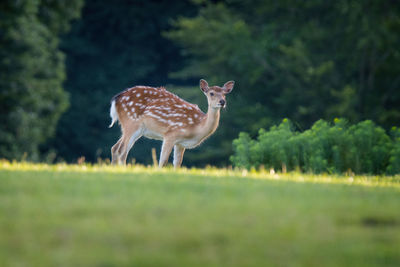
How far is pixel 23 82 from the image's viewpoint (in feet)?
73.0

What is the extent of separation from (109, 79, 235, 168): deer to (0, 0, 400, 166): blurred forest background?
1003 cm

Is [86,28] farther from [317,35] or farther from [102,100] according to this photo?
[317,35]

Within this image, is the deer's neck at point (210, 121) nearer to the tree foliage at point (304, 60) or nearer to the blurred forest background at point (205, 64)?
the blurred forest background at point (205, 64)

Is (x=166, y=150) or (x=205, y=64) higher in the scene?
(x=205, y=64)

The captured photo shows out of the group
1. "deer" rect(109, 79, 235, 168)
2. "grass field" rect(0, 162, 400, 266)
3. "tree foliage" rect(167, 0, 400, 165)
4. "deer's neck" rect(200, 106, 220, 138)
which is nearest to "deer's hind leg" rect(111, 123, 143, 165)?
"deer" rect(109, 79, 235, 168)

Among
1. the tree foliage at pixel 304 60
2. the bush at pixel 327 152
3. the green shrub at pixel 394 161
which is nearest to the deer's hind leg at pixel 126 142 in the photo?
the bush at pixel 327 152

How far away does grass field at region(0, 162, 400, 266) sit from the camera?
473 cm

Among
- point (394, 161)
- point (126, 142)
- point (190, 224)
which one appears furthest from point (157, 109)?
point (190, 224)

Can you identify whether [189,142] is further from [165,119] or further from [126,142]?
[126,142]

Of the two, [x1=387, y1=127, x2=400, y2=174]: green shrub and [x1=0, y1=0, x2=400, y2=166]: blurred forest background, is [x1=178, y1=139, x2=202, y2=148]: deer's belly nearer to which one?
[x1=387, y1=127, x2=400, y2=174]: green shrub

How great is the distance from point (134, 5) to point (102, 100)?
5.07 m

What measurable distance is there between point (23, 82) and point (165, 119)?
449 inches

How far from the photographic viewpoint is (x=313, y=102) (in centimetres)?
2670

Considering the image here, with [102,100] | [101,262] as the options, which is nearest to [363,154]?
[101,262]
